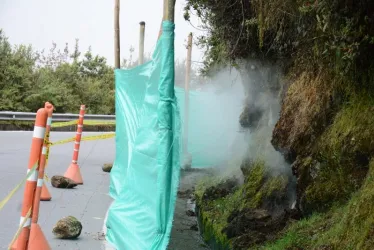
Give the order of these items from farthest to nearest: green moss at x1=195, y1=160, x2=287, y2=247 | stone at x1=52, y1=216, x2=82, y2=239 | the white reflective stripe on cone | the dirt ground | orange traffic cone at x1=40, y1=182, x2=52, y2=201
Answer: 1. orange traffic cone at x1=40, y1=182, x2=52, y2=201
2. the dirt ground
3. green moss at x1=195, y1=160, x2=287, y2=247
4. stone at x1=52, y1=216, x2=82, y2=239
5. the white reflective stripe on cone

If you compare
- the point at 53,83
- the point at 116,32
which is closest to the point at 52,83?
the point at 53,83

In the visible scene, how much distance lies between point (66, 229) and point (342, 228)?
3476mm

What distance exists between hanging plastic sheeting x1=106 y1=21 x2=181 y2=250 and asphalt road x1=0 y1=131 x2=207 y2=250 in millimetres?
572

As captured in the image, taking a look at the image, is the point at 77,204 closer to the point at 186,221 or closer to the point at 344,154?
the point at 186,221

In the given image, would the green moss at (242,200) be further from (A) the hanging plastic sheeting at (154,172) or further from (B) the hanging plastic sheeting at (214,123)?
(B) the hanging plastic sheeting at (214,123)

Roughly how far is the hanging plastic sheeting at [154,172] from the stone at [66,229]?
1.36 feet

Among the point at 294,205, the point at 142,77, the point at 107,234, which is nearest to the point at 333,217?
the point at 294,205

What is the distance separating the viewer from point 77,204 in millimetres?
9234

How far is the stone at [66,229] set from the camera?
6.82 meters

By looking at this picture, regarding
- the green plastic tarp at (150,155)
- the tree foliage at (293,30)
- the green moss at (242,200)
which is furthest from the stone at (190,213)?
the tree foliage at (293,30)

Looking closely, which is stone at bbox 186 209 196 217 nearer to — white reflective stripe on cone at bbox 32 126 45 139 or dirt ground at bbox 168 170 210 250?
dirt ground at bbox 168 170 210 250


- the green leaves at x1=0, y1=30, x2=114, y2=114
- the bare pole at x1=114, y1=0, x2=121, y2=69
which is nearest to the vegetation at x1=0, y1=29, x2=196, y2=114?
the green leaves at x1=0, y1=30, x2=114, y2=114

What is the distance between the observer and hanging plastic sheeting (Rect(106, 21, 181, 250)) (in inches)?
216

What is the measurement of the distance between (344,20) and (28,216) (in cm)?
Answer: 325
